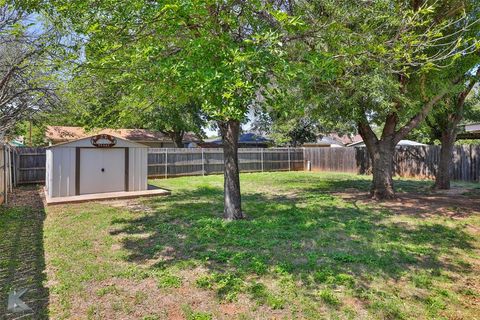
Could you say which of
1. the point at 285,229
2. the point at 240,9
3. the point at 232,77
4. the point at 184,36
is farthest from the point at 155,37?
the point at 285,229

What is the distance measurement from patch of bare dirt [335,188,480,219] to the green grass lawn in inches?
12.9

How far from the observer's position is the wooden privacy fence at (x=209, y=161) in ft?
51.8

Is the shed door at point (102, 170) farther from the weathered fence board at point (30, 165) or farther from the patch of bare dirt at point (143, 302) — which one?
the patch of bare dirt at point (143, 302)

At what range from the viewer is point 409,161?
1603 centimetres

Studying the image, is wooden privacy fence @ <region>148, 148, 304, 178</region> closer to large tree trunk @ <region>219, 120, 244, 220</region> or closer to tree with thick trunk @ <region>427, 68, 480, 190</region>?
large tree trunk @ <region>219, 120, 244, 220</region>

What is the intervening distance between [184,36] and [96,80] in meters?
2.56

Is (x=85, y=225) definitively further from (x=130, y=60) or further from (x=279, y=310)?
(x=279, y=310)

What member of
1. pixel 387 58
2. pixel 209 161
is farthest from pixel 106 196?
pixel 209 161

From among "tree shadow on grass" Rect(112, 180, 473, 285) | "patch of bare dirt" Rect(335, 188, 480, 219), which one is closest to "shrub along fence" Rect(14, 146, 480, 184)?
"patch of bare dirt" Rect(335, 188, 480, 219)

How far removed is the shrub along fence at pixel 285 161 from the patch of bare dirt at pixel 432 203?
4.03 metres

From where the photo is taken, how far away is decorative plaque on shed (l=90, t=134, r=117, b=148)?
9.94m

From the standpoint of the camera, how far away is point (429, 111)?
8.71m

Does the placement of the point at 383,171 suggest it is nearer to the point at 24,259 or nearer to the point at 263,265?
the point at 263,265

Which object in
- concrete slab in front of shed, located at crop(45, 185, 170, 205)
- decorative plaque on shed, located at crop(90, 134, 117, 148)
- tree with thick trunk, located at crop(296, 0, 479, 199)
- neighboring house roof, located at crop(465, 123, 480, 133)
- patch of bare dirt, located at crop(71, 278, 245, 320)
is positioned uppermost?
tree with thick trunk, located at crop(296, 0, 479, 199)
